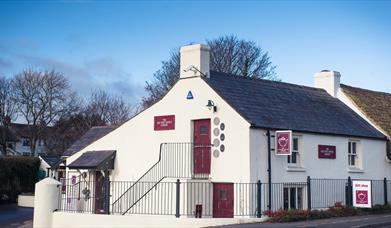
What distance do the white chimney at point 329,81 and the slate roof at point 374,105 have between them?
524 mm

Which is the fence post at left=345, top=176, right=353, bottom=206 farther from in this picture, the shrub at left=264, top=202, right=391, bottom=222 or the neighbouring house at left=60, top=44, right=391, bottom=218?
the shrub at left=264, top=202, right=391, bottom=222

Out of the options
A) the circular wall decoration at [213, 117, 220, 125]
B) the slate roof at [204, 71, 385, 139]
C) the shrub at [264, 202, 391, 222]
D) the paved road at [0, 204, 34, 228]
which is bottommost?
the paved road at [0, 204, 34, 228]

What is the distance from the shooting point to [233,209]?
21188mm

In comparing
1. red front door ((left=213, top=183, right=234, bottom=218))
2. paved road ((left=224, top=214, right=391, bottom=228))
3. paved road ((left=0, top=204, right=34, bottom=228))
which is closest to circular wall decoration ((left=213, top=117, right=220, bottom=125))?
red front door ((left=213, top=183, right=234, bottom=218))

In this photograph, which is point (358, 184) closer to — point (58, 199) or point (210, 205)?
point (210, 205)

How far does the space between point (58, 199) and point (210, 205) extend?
613cm

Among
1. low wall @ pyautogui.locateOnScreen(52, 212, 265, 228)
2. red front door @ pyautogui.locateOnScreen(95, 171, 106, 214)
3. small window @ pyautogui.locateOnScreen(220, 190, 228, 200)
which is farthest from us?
red front door @ pyautogui.locateOnScreen(95, 171, 106, 214)

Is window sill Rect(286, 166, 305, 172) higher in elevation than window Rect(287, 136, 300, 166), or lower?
lower

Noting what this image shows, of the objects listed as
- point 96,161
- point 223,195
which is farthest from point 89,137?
point 223,195

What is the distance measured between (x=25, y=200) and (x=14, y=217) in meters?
8.53

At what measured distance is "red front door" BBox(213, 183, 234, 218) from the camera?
21.4 metres

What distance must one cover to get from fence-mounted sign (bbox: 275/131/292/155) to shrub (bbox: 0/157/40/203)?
2442 cm

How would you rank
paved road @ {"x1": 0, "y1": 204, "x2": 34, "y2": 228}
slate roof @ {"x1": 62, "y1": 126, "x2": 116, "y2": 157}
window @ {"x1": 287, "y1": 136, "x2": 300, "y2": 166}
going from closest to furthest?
window @ {"x1": 287, "y1": 136, "x2": 300, "y2": 166}, paved road @ {"x1": 0, "y1": 204, "x2": 34, "y2": 228}, slate roof @ {"x1": 62, "y1": 126, "x2": 116, "y2": 157}

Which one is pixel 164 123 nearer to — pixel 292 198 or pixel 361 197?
pixel 292 198
